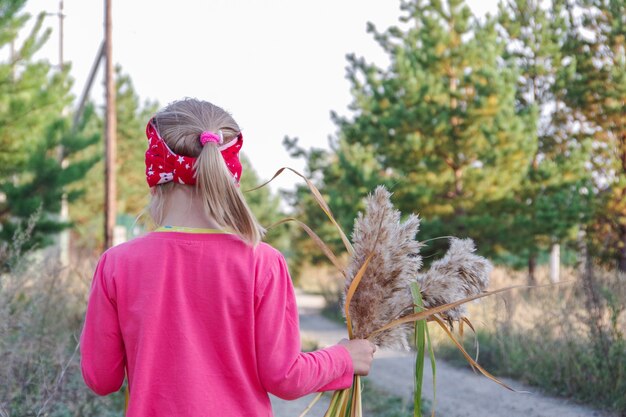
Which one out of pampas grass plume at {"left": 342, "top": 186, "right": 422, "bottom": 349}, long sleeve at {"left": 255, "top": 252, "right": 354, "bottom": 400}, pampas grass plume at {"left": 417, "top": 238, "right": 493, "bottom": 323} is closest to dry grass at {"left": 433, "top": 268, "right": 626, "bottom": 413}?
pampas grass plume at {"left": 417, "top": 238, "right": 493, "bottom": 323}

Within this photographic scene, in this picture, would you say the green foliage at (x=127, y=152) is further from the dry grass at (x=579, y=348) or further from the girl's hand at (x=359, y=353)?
the girl's hand at (x=359, y=353)

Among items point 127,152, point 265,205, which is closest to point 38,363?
point 127,152

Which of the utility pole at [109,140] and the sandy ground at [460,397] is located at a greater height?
the utility pole at [109,140]

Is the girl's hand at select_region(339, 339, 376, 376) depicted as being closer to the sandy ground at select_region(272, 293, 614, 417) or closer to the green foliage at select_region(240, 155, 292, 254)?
the sandy ground at select_region(272, 293, 614, 417)

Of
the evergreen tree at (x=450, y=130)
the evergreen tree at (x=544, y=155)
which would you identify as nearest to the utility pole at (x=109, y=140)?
the evergreen tree at (x=450, y=130)

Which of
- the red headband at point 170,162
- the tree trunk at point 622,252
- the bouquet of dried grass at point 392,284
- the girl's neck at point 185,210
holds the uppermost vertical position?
the tree trunk at point 622,252

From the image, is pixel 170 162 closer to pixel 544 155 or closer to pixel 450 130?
pixel 450 130

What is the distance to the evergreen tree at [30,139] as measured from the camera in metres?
14.6

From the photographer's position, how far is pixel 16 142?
1519cm

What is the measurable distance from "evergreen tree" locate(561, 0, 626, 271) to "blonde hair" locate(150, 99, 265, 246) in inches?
599

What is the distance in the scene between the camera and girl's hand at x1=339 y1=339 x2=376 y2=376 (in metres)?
2.28

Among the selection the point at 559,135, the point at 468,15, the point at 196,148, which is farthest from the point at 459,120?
the point at 196,148

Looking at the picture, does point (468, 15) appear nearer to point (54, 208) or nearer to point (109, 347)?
point (54, 208)

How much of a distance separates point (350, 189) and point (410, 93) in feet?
10.3
